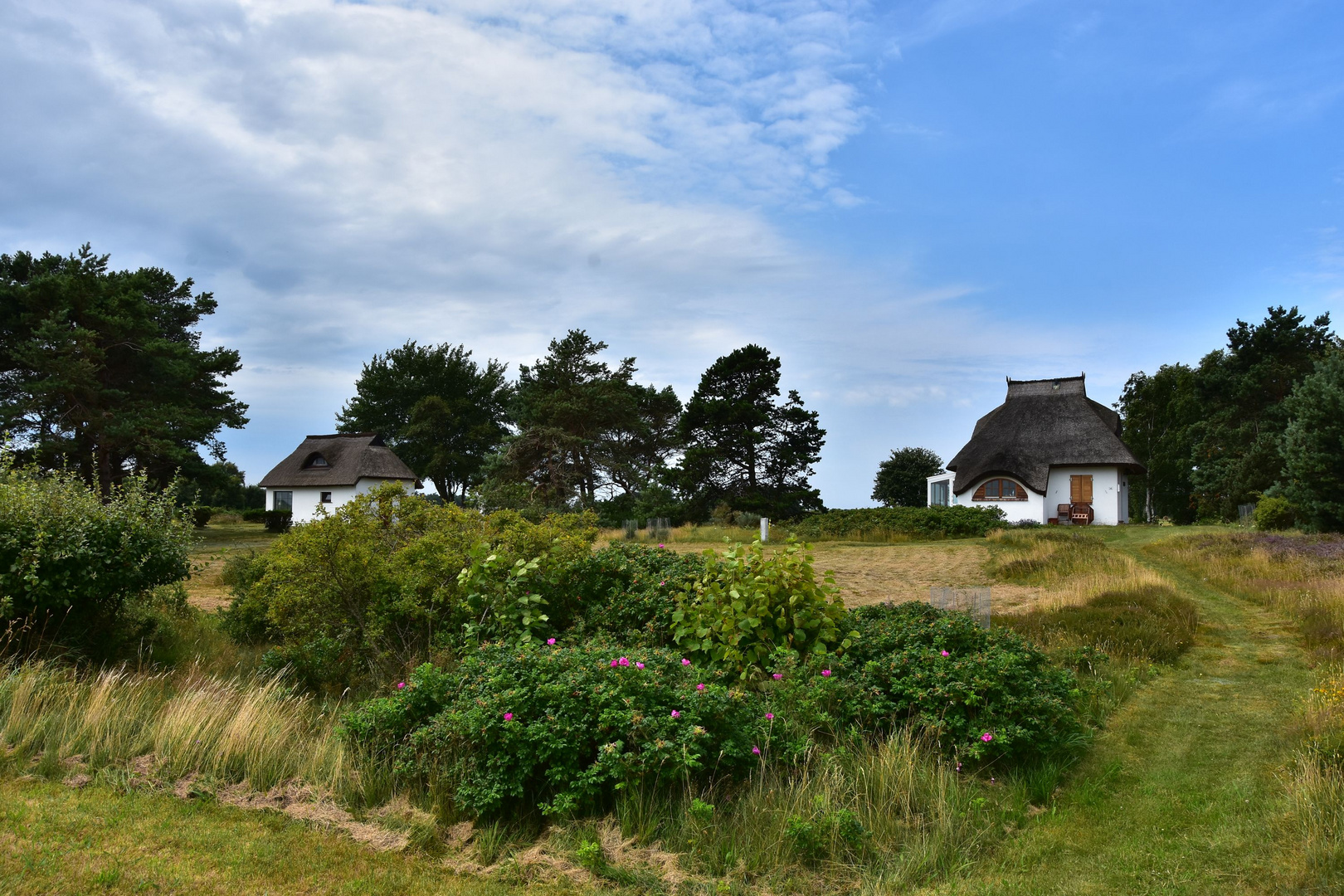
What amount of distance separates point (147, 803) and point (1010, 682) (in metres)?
5.66

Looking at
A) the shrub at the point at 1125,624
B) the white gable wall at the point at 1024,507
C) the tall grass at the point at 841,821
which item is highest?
the white gable wall at the point at 1024,507

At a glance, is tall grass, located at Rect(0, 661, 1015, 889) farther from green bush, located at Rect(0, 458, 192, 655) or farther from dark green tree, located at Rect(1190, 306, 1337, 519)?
dark green tree, located at Rect(1190, 306, 1337, 519)

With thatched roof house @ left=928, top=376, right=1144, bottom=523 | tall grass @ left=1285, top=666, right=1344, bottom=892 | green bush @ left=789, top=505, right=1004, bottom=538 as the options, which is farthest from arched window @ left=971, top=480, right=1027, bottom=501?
tall grass @ left=1285, top=666, right=1344, bottom=892

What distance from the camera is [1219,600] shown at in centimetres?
1415

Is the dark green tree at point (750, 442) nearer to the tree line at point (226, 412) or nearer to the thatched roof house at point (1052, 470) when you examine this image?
the tree line at point (226, 412)

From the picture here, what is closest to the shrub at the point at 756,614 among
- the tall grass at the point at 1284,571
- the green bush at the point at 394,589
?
the green bush at the point at 394,589

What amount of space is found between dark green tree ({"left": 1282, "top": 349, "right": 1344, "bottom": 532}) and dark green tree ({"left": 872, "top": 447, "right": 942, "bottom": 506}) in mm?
20527

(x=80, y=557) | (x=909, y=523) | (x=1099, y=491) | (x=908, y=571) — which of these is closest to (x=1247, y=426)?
(x=1099, y=491)

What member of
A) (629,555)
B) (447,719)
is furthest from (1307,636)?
(447,719)

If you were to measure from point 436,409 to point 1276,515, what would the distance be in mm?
43267

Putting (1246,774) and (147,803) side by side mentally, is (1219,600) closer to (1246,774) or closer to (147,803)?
(1246,774)

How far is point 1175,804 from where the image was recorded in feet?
17.4

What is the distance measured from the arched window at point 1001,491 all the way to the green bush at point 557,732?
3067 centimetres

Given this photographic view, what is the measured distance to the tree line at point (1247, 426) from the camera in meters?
22.7
